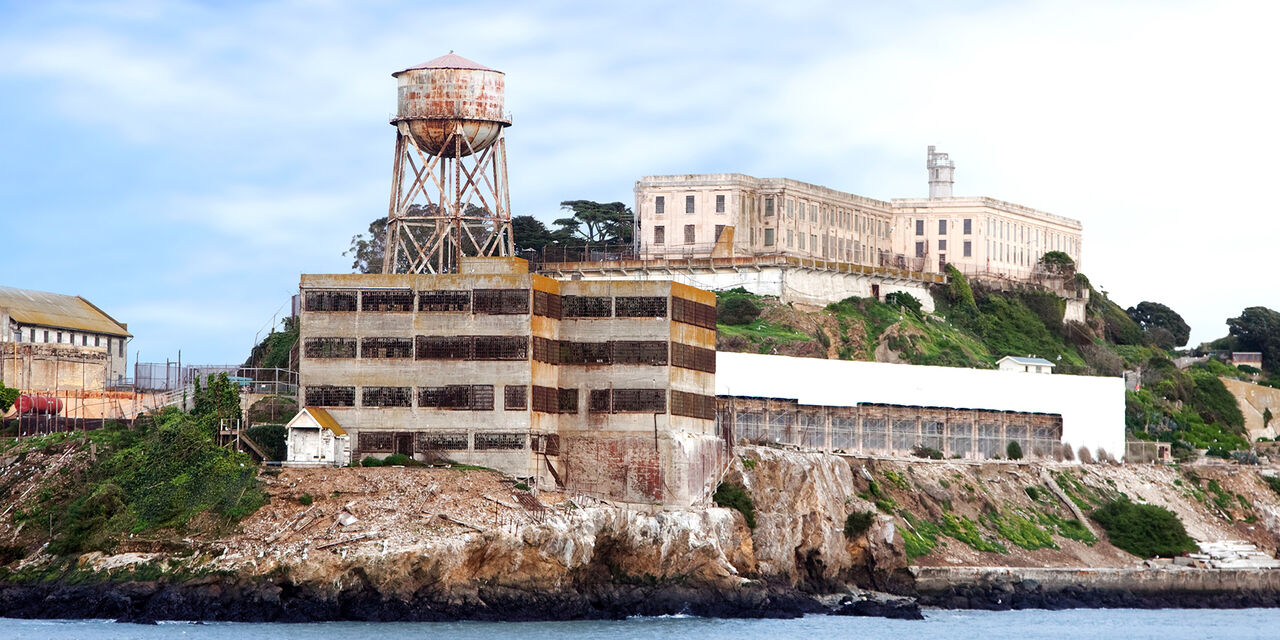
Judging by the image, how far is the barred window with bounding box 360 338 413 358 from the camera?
85.8m

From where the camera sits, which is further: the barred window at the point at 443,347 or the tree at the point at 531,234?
the tree at the point at 531,234

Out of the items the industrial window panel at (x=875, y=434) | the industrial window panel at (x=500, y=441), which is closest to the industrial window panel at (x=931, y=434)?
the industrial window panel at (x=875, y=434)

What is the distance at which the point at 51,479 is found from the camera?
8394cm

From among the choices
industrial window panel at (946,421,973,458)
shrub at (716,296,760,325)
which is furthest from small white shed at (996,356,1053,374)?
shrub at (716,296,760,325)

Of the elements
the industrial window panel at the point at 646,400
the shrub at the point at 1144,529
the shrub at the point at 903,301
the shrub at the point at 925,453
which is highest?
the shrub at the point at 903,301

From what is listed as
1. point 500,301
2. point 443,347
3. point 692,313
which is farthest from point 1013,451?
point 443,347

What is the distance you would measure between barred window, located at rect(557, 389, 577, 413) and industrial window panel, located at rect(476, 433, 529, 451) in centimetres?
302

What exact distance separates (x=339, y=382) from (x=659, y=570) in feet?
49.8

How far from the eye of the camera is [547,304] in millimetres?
87188

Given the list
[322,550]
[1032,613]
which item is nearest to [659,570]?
[322,550]

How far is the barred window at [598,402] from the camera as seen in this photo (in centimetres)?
8719

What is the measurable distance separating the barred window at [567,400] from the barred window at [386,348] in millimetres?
6604

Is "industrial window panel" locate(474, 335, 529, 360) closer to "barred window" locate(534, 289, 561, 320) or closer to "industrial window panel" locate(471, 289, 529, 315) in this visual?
"industrial window panel" locate(471, 289, 529, 315)

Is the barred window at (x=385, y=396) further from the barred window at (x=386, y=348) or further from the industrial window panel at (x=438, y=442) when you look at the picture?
the industrial window panel at (x=438, y=442)
